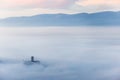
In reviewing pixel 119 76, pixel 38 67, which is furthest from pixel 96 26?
pixel 38 67

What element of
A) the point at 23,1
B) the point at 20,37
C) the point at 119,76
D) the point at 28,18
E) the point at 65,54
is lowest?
the point at 119,76

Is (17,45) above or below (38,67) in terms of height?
above

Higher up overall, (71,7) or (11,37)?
(71,7)

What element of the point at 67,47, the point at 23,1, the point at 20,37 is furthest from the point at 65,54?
the point at 23,1

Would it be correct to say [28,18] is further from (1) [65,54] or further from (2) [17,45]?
(1) [65,54]

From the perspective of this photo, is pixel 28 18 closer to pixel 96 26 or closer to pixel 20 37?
pixel 20 37

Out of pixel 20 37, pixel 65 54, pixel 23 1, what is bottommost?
pixel 65 54
